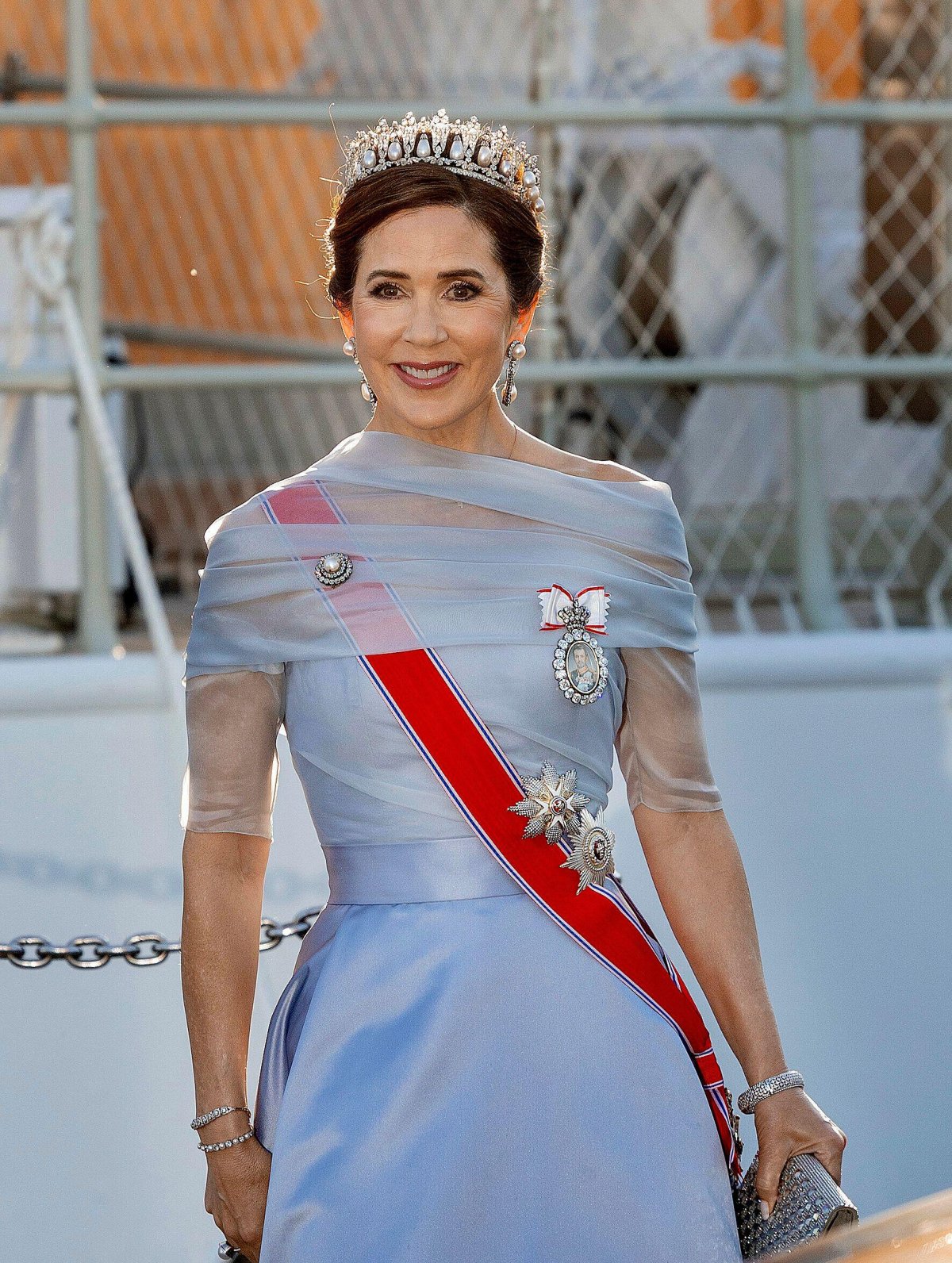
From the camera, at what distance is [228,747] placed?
4.55 ft

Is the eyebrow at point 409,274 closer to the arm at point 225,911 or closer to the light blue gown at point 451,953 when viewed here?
the light blue gown at point 451,953

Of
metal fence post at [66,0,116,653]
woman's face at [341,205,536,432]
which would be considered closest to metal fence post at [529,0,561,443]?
metal fence post at [66,0,116,653]

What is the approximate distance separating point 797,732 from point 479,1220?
1.90 metres

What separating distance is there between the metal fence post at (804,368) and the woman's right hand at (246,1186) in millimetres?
2068

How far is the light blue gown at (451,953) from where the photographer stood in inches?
51.4

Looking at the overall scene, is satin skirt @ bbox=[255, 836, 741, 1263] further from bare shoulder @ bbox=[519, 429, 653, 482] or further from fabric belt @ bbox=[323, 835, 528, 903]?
bare shoulder @ bbox=[519, 429, 653, 482]

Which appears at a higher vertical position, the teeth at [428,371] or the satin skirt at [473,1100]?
the teeth at [428,371]

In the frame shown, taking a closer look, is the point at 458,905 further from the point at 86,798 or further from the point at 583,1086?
the point at 86,798

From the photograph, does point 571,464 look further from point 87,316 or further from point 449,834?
point 87,316

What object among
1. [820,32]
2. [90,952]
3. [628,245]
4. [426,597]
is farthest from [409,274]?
[820,32]

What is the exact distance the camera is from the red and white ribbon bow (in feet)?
4.55

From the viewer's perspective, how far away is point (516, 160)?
1.44 meters

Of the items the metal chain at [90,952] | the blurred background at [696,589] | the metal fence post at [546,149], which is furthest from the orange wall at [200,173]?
the metal chain at [90,952]

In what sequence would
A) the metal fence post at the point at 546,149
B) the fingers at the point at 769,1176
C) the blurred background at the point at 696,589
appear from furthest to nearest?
the metal fence post at the point at 546,149 → the blurred background at the point at 696,589 → the fingers at the point at 769,1176
